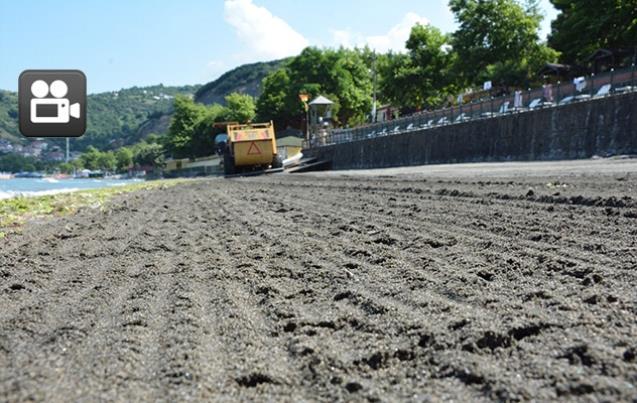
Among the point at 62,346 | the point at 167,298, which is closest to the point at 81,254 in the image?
the point at 167,298

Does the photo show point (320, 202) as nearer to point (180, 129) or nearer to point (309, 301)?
point (309, 301)

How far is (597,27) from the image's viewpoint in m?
39.2

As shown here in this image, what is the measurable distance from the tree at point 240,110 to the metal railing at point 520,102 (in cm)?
5253

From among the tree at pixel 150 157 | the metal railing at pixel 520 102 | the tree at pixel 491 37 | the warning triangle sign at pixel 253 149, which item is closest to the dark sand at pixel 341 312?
the metal railing at pixel 520 102

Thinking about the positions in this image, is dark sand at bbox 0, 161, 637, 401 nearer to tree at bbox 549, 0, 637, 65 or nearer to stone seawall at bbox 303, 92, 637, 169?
stone seawall at bbox 303, 92, 637, 169

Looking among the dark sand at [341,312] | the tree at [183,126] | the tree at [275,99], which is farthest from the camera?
the tree at [183,126]

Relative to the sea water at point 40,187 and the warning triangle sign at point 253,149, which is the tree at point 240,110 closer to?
the sea water at point 40,187

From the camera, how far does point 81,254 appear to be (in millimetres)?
6730

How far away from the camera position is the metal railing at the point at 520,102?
65.2 feet

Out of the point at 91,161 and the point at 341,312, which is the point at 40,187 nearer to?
the point at 341,312

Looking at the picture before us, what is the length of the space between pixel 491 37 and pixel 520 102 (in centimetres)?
2865

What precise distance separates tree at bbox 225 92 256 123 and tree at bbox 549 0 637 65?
5484 cm

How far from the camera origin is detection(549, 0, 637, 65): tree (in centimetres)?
3828

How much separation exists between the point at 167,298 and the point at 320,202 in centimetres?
727
